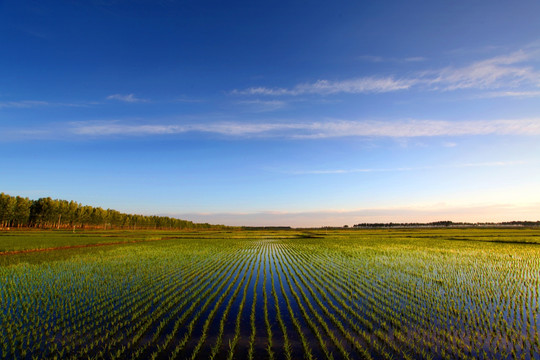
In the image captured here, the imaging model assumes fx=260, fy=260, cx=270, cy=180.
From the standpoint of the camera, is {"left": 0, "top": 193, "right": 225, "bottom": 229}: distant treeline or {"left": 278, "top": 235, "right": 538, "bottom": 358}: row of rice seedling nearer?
{"left": 278, "top": 235, "right": 538, "bottom": 358}: row of rice seedling

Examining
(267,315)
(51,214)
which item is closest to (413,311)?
(267,315)

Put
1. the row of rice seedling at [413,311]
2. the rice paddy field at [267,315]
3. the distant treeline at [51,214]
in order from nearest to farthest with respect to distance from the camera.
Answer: the rice paddy field at [267,315] → the row of rice seedling at [413,311] → the distant treeline at [51,214]

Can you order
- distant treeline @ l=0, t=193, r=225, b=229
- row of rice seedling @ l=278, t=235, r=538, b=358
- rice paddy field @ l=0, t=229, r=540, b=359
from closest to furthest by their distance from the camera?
rice paddy field @ l=0, t=229, r=540, b=359
row of rice seedling @ l=278, t=235, r=538, b=358
distant treeline @ l=0, t=193, r=225, b=229

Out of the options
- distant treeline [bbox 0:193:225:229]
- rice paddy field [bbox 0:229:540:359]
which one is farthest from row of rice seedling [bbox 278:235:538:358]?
distant treeline [bbox 0:193:225:229]

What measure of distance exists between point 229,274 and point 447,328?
12.5 meters

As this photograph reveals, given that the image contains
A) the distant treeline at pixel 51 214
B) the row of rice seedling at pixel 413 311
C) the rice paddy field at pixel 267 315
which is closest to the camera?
the rice paddy field at pixel 267 315

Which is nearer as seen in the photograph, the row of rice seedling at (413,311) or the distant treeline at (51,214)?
the row of rice seedling at (413,311)

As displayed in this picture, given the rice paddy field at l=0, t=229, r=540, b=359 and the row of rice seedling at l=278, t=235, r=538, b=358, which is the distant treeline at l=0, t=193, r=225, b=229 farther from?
the row of rice seedling at l=278, t=235, r=538, b=358

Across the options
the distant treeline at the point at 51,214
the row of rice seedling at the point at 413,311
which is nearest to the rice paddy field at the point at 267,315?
the row of rice seedling at the point at 413,311

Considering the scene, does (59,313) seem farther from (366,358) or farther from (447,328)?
(447,328)

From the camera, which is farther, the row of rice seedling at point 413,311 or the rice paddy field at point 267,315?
the row of rice seedling at point 413,311

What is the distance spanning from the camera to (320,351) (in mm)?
6879

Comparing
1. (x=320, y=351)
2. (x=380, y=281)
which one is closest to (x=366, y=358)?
(x=320, y=351)

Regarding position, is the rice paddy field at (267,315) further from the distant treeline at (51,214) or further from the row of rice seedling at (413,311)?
the distant treeline at (51,214)
